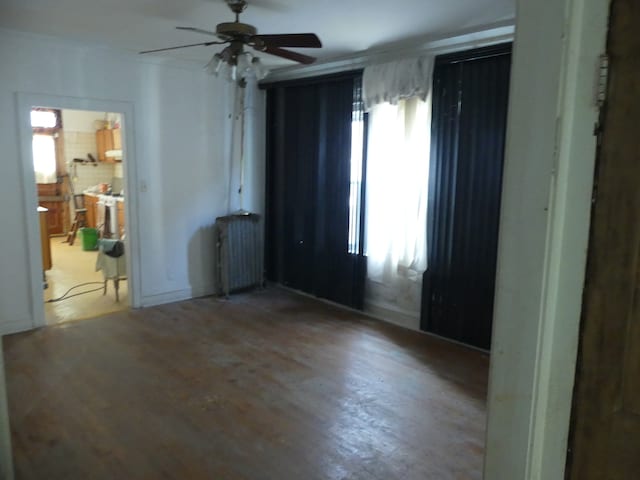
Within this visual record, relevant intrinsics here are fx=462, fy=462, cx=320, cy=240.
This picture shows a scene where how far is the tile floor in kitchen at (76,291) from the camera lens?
443 centimetres

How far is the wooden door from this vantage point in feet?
2.98

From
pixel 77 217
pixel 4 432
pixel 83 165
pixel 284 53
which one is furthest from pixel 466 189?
pixel 83 165

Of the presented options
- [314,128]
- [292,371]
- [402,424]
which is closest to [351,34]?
[314,128]

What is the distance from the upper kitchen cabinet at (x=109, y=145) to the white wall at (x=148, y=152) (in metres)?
3.47

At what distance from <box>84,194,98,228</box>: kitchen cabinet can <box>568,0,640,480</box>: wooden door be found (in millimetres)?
8220

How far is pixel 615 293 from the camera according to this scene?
0.96 meters

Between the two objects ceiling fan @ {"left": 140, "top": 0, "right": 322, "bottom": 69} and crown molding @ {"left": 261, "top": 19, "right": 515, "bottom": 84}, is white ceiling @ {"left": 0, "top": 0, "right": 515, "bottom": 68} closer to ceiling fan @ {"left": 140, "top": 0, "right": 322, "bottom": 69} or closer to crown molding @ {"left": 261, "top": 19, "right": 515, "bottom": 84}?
crown molding @ {"left": 261, "top": 19, "right": 515, "bottom": 84}

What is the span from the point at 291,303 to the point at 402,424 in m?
2.42

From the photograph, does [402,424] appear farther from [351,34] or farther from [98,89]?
[98,89]

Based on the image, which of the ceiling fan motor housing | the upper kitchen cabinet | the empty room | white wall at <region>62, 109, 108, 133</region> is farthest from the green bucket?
the ceiling fan motor housing

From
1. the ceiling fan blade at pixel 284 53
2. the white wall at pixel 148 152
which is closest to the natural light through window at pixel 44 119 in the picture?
the white wall at pixel 148 152

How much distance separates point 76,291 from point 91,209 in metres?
3.47

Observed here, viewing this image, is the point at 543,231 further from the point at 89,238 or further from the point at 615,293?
the point at 89,238

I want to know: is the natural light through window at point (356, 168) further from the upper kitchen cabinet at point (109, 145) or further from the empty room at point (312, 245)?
the upper kitchen cabinet at point (109, 145)
